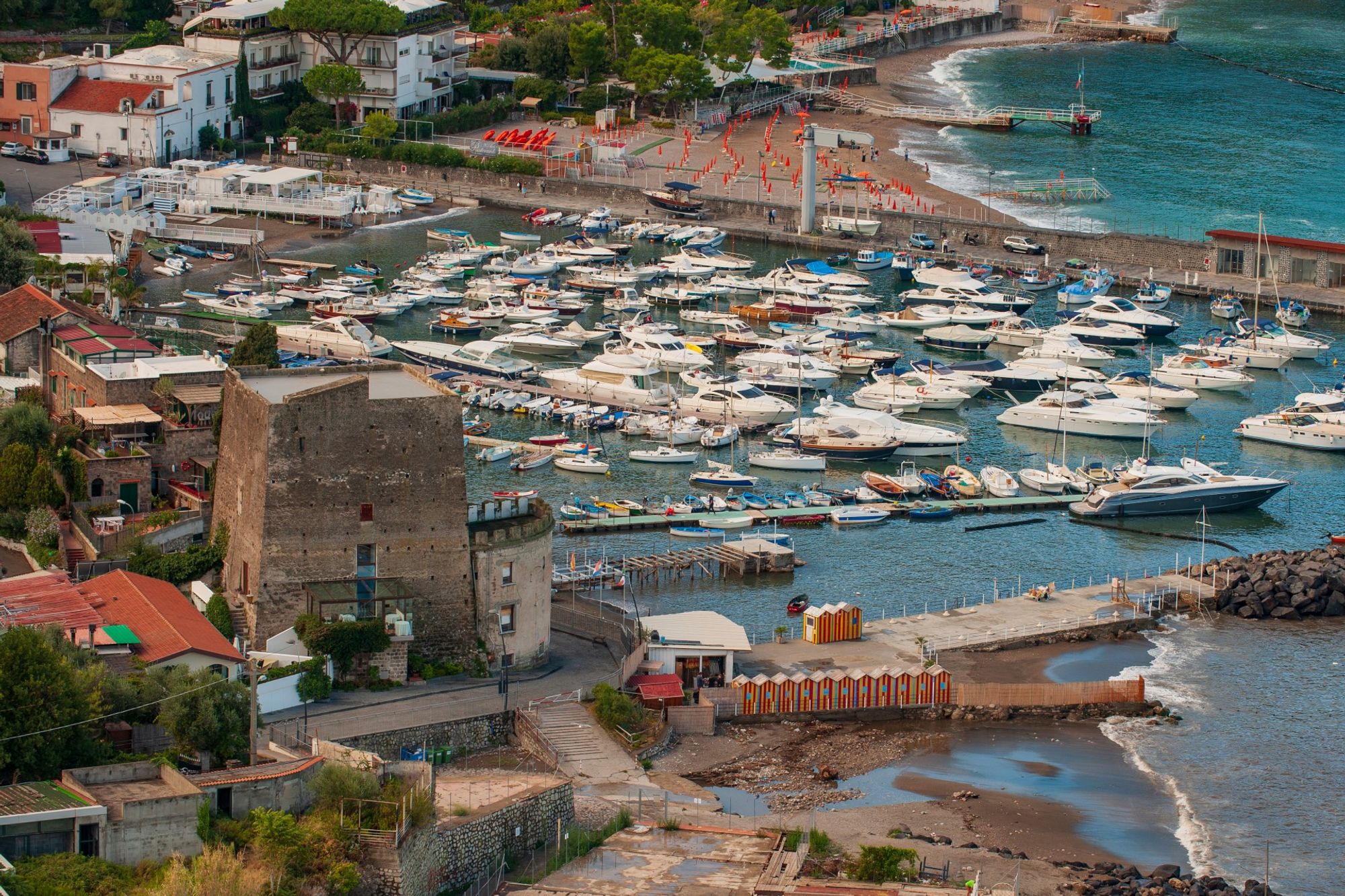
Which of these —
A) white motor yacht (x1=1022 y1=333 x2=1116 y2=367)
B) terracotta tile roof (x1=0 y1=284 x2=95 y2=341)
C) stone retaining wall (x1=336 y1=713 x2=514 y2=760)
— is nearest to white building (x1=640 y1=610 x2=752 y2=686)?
stone retaining wall (x1=336 y1=713 x2=514 y2=760)

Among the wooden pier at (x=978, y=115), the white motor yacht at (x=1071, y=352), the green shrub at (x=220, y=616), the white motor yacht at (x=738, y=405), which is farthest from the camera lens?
the wooden pier at (x=978, y=115)

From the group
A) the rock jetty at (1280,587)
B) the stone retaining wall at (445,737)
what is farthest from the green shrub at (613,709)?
the rock jetty at (1280,587)

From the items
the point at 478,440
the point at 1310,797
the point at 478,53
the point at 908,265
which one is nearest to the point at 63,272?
the point at 478,440

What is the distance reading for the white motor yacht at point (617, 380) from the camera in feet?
283

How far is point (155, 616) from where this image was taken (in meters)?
50.2

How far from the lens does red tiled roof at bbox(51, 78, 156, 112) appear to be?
116 meters

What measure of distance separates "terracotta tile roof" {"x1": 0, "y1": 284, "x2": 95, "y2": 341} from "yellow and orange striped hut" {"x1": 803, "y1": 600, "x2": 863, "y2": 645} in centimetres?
2594

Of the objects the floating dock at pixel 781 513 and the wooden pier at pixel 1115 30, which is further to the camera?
the wooden pier at pixel 1115 30

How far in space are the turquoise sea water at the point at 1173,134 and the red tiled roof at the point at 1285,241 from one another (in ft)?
28.2

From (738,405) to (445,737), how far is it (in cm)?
3654

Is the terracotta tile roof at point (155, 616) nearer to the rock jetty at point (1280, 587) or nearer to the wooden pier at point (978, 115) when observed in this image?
the rock jetty at point (1280, 587)

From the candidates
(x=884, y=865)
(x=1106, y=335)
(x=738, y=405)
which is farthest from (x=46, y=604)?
(x=1106, y=335)

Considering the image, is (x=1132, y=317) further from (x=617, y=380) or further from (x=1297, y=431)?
(x=617, y=380)

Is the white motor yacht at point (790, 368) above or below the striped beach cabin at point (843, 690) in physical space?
above
